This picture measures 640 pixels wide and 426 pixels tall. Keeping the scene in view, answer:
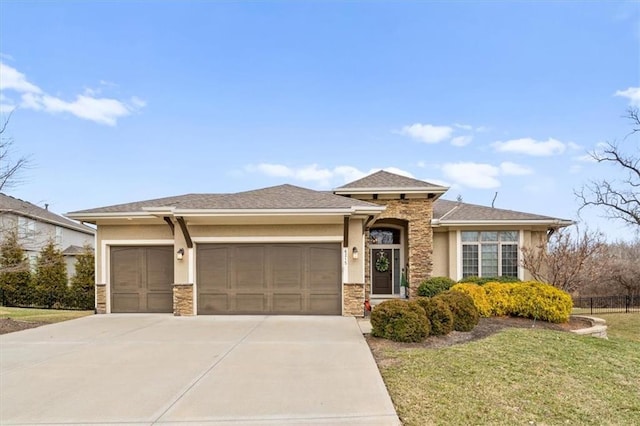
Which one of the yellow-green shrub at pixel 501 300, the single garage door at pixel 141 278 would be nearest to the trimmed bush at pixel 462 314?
the yellow-green shrub at pixel 501 300

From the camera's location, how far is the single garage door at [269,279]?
11312mm

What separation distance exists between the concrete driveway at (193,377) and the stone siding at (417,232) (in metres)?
5.90

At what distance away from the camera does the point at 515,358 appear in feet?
21.0

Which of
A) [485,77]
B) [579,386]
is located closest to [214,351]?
[579,386]

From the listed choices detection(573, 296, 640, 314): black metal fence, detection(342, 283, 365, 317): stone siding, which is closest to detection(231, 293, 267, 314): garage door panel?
detection(342, 283, 365, 317): stone siding

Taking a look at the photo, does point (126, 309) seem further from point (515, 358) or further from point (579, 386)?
point (579, 386)

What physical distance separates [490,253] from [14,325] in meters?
15.6

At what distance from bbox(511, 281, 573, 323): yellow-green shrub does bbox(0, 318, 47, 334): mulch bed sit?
13.2 meters

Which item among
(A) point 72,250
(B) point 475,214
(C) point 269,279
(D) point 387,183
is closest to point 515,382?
(C) point 269,279

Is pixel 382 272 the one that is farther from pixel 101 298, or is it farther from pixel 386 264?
pixel 101 298

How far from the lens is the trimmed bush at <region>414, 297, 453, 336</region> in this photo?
8.09 meters

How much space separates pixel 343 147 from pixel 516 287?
12.4 meters

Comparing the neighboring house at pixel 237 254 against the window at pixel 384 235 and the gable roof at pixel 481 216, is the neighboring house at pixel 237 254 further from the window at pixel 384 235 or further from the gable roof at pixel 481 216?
the gable roof at pixel 481 216

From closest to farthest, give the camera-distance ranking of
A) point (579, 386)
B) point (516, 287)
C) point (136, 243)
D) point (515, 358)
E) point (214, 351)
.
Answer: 1. point (579, 386)
2. point (515, 358)
3. point (214, 351)
4. point (516, 287)
5. point (136, 243)
